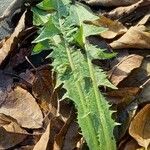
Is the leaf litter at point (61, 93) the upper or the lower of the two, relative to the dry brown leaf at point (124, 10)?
lower

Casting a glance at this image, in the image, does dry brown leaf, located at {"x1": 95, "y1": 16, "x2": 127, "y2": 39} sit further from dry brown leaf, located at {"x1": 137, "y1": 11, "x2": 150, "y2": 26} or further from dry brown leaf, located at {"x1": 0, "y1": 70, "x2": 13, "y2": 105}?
dry brown leaf, located at {"x1": 0, "y1": 70, "x2": 13, "y2": 105}

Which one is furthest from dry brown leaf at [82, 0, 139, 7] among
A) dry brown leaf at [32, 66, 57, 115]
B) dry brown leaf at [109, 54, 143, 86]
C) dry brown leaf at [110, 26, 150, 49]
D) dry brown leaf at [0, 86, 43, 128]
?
dry brown leaf at [0, 86, 43, 128]

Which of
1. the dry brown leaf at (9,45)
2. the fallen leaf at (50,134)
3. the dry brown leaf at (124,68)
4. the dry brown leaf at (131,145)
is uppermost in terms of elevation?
the dry brown leaf at (9,45)

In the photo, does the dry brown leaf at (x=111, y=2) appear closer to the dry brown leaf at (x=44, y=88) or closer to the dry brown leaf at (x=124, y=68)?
the dry brown leaf at (x=124, y=68)

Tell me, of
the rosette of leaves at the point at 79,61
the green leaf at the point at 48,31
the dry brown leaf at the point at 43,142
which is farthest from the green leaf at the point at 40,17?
the dry brown leaf at the point at 43,142

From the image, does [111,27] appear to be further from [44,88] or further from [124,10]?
[44,88]
